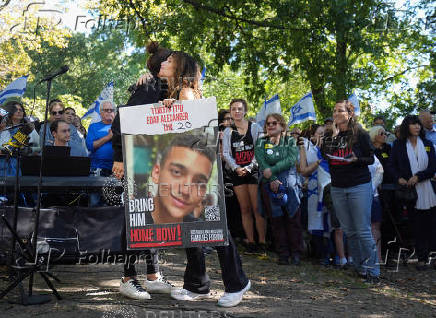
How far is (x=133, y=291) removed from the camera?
480 centimetres

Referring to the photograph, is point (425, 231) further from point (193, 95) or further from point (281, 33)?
point (193, 95)

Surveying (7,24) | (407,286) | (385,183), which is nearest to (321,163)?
(385,183)

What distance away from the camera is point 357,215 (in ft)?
21.5

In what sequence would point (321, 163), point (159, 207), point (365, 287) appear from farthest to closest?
point (321, 163)
point (365, 287)
point (159, 207)

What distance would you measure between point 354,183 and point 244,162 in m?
2.01

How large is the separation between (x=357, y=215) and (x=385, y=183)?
2.63 m

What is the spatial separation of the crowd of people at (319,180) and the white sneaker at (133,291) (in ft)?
5.74

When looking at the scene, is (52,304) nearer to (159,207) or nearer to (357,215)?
(159,207)

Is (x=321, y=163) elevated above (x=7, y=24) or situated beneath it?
situated beneath

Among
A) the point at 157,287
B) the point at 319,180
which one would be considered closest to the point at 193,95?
the point at 157,287

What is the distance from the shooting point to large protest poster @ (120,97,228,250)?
4312mm

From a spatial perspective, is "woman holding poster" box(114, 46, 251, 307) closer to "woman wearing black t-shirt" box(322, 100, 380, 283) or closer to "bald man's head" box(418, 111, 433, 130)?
"woman wearing black t-shirt" box(322, 100, 380, 283)

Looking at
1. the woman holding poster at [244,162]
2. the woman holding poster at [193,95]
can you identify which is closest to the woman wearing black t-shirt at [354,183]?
the woman holding poster at [244,162]

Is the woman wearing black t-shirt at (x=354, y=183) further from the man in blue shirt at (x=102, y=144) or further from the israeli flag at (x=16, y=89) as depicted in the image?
the israeli flag at (x=16, y=89)
